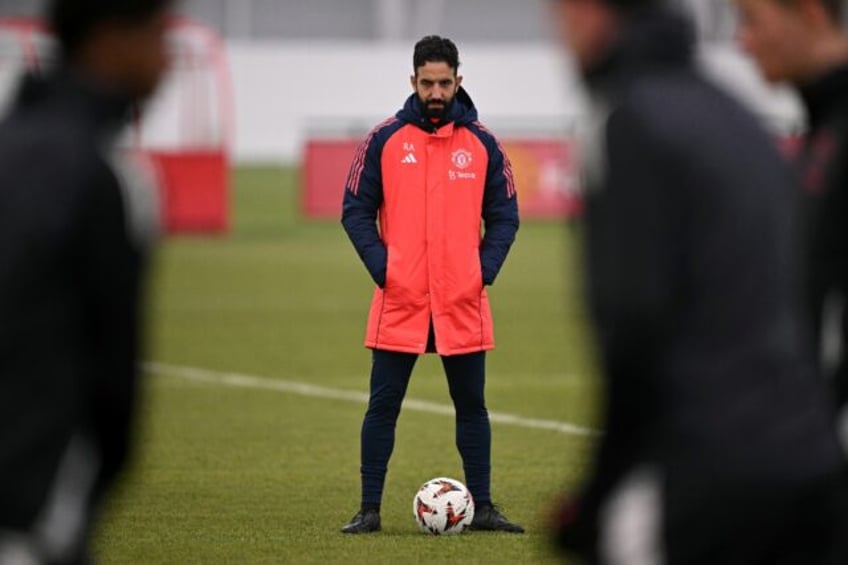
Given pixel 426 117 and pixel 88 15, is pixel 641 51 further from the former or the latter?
pixel 426 117

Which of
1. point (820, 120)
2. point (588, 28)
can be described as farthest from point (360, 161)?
point (588, 28)

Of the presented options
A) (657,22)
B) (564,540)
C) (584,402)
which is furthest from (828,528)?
(584,402)

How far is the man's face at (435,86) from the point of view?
9.10m

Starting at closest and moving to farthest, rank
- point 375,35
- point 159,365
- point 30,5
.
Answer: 1. point 159,365
2. point 30,5
3. point 375,35

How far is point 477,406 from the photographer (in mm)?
9273

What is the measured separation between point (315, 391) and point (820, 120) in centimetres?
1056

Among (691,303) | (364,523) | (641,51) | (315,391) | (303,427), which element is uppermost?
(641,51)

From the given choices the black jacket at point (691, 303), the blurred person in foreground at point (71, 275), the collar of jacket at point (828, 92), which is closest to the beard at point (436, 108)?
the collar of jacket at point (828, 92)

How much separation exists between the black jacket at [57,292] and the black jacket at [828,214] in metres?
1.46

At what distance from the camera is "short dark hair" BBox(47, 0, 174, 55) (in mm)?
3898

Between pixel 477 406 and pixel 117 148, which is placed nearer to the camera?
pixel 117 148

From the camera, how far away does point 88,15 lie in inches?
154

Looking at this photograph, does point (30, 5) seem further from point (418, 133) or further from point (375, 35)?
point (418, 133)

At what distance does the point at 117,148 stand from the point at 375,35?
4450cm
